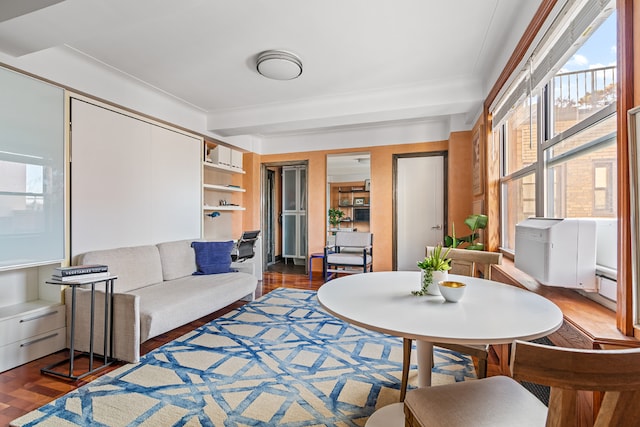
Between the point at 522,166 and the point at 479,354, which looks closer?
the point at 479,354

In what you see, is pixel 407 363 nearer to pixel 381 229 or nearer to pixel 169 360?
pixel 169 360

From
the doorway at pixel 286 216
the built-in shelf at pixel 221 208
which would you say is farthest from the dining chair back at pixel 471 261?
the doorway at pixel 286 216

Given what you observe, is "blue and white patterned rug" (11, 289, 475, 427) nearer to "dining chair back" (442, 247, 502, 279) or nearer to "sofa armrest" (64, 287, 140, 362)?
"sofa armrest" (64, 287, 140, 362)

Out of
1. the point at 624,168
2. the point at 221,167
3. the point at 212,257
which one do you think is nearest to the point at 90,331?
the point at 212,257

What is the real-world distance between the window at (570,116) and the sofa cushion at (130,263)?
3.64m

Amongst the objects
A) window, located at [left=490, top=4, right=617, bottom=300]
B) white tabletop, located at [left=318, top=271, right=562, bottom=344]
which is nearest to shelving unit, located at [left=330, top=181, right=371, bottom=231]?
window, located at [left=490, top=4, right=617, bottom=300]

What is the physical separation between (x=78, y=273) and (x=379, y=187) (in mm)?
4146

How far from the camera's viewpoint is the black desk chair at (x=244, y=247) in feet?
13.8

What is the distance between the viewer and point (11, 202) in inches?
89.0

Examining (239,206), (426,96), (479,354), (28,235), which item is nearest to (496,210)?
(426,96)

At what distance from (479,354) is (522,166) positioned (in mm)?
1857

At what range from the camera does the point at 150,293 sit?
2836 millimetres

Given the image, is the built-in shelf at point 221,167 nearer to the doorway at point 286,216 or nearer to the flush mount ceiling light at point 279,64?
the doorway at point 286,216

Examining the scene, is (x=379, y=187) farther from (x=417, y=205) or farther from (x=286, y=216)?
(x=286, y=216)
